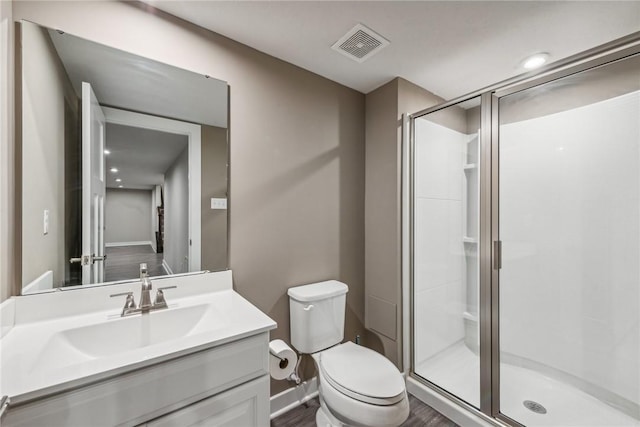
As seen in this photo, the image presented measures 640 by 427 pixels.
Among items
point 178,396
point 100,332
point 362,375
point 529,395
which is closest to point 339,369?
point 362,375

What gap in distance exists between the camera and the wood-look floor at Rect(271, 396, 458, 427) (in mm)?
1591

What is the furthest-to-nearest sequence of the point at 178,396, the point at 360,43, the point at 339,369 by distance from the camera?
1. the point at 360,43
2. the point at 339,369
3. the point at 178,396

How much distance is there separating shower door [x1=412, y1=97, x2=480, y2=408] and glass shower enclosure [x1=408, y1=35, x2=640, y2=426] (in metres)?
0.01

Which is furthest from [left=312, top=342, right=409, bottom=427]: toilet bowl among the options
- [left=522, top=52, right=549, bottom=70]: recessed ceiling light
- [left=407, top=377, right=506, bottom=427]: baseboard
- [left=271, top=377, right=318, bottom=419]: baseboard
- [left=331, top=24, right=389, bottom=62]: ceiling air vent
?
[left=522, top=52, right=549, bottom=70]: recessed ceiling light

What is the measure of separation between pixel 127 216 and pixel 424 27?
5.95ft

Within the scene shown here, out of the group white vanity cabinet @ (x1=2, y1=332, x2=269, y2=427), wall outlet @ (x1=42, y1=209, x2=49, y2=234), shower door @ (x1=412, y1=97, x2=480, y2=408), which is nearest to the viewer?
white vanity cabinet @ (x1=2, y1=332, x2=269, y2=427)

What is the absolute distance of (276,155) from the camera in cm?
169

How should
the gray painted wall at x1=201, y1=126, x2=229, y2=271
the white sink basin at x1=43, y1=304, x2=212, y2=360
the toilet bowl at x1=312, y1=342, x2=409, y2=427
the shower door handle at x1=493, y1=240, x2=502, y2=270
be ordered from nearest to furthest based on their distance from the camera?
the white sink basin at x1=43, y1=304, x2=212, y2=360
the toilet bowl at x1=312, y1=342, x2=409, y2=427
the gray painted wall at x1=201, y1=126, x2=229, y2=271
the shower door handle at x1=493, y1=240, x2=502, y2=270

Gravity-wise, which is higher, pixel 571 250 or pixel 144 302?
pixel 571 250

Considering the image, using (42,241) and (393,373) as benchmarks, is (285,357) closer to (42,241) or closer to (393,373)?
(393,373)

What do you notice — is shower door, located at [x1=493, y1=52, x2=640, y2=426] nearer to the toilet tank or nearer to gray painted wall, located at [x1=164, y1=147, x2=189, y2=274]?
the toilet tank

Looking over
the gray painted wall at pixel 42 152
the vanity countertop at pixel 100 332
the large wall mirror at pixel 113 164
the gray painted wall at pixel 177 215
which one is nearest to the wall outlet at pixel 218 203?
the large wall mirror at pixel 113 164

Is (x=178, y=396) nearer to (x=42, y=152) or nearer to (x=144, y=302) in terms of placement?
(x=144, y=302)

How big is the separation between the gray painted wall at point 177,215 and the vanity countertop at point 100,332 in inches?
4.1
